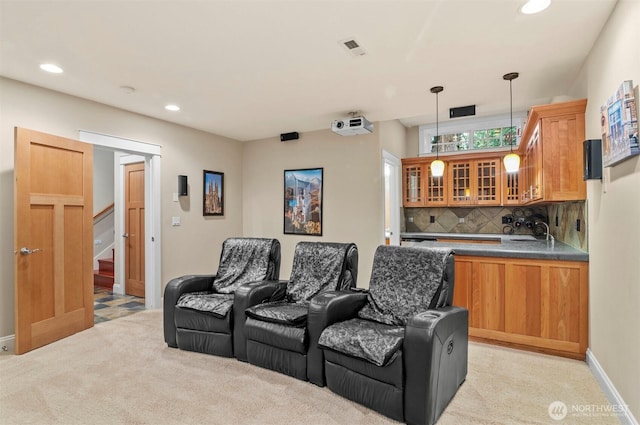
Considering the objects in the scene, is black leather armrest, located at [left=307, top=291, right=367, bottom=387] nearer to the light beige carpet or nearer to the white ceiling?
the light beige carpet

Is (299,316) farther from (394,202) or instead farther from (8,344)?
(394,202)

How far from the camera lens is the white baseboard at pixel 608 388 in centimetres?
195

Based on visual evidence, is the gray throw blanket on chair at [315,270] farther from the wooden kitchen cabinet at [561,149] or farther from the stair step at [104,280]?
the stair step at [104,280]

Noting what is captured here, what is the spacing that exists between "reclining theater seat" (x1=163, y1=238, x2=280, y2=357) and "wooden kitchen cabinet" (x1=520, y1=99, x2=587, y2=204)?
8.49 feet

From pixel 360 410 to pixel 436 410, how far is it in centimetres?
46

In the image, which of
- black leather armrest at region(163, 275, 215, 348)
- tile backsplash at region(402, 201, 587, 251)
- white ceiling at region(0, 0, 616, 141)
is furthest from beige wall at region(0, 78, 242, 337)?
tile backsplash at region(402, 201, 587, 251)

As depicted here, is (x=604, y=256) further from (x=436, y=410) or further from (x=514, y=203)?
(x=514, y=203)

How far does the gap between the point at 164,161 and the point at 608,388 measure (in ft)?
16.6

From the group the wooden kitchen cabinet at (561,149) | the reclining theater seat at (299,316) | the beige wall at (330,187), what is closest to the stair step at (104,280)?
the beige wall at (330,187)

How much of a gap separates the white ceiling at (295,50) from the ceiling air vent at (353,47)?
45mm

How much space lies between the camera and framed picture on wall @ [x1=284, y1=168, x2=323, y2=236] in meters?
5.36

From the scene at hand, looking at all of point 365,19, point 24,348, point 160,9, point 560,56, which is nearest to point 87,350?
point 24,348

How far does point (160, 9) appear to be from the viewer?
85.5 inches

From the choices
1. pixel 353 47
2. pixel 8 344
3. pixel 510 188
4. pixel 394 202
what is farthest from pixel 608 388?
pixel 8 344
